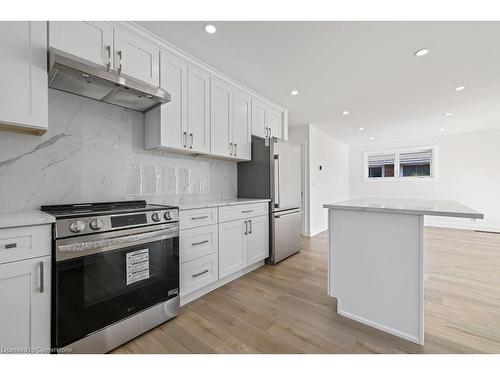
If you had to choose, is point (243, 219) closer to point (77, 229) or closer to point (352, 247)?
point (352, 247)

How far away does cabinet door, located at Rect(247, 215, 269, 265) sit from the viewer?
2.68 meters

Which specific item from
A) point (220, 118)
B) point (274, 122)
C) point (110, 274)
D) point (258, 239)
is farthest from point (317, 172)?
point (110, 274)

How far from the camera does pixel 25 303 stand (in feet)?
3.67

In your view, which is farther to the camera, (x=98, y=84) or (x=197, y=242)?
(x=197, y=242)

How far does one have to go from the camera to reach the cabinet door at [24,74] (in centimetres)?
125

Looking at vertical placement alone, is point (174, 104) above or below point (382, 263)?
above

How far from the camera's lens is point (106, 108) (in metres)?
1.99

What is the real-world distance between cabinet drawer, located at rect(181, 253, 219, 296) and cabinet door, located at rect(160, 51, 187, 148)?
1.18m

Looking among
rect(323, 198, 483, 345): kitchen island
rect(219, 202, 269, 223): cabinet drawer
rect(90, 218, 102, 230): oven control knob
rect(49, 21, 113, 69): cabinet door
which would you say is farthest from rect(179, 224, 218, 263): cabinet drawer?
rect(49, 21, 113, 69): cabinet door

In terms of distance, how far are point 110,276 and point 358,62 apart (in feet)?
10.1

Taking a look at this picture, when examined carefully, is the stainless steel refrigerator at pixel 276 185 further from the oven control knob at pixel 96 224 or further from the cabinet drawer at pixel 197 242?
the oven control knob at pixel 96 224

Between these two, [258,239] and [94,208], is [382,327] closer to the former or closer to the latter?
[258,239]

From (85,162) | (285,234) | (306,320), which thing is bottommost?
(306,320)

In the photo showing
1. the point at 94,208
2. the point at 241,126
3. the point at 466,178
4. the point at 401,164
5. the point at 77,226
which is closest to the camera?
the point at 77,226
